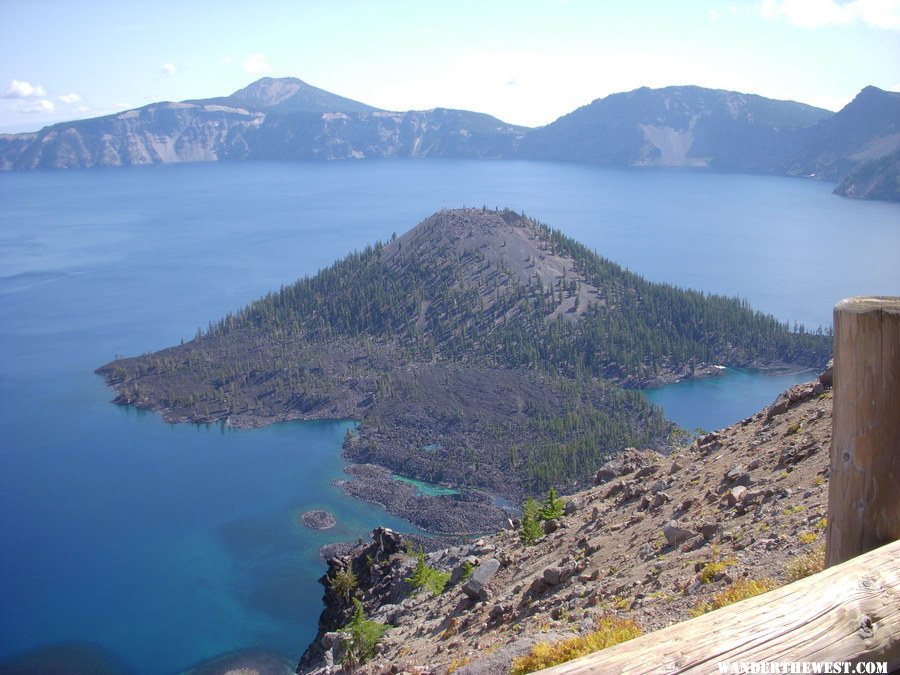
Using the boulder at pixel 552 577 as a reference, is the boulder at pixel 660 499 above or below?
above

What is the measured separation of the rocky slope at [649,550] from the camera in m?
13.0

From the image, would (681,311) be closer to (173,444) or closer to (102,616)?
(173,444)

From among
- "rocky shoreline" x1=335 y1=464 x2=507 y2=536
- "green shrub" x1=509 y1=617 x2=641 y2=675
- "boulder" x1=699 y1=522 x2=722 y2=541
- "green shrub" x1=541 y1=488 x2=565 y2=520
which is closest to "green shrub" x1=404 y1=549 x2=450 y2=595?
"green shrub" x1=541 y1=488 x2=565 y2=520

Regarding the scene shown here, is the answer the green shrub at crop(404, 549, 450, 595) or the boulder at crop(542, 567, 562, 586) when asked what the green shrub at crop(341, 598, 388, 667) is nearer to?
the green shrub at crop(404, 549, 450, 595)

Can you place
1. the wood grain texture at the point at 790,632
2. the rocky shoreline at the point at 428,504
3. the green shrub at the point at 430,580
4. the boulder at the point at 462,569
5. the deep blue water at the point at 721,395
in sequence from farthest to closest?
the deep blue water at the point at 721,395 < the rocky shoreline at the point at 428,504 < the green shrub at the point at 430,580 < the boulder at the point at 462,569 < the wood grain texture at the point at 790,632

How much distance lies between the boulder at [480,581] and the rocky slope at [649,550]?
42 millimetres

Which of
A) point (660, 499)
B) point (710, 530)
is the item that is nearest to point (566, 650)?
point (710, 530)

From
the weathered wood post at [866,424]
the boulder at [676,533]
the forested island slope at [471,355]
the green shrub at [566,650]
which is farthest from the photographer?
the forested island slope at [471,355]

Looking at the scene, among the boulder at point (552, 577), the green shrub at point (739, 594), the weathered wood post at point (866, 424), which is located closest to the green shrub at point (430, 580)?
the boulder at point (552, 577)

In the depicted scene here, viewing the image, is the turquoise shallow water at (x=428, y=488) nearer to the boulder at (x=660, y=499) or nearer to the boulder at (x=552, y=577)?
the boulder at (x=660, y=499)

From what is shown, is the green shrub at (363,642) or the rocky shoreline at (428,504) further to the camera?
the rocky shoreline at (428,504)

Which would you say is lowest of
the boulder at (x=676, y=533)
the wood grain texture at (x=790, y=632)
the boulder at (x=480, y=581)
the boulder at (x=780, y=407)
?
the boulder at (x=480, y=581)

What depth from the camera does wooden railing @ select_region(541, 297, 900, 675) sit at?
4.95 m

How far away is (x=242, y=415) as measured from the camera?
95.5m
